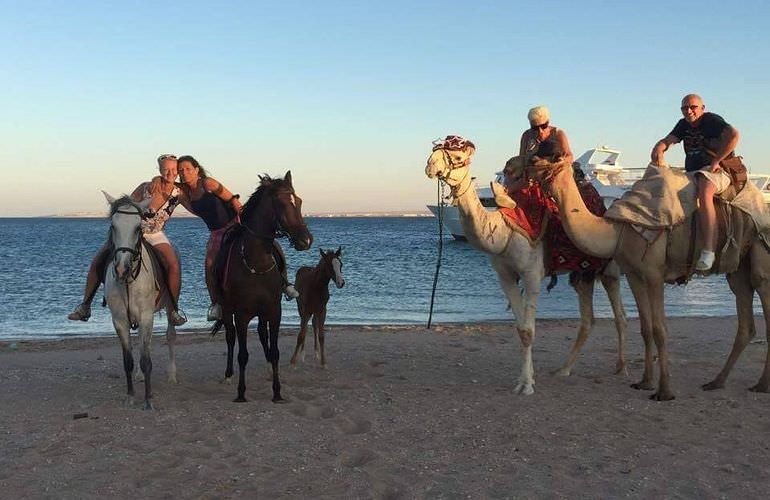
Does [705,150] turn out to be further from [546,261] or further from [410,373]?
[410,373]

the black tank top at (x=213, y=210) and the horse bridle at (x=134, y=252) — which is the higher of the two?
the black tank top at (x=213, y=210)

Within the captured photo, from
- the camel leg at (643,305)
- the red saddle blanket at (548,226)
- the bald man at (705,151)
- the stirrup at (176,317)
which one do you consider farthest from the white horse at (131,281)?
the bald man at (705,151)

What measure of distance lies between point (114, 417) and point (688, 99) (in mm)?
7009

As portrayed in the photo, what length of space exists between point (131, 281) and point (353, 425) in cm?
281

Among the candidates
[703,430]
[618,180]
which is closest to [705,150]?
[703,430]

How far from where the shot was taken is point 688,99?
7.95m

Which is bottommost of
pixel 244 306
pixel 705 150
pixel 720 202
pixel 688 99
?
pixel 244 306

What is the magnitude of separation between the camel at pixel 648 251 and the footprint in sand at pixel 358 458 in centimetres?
340

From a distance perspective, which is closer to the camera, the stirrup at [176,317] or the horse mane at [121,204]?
the horse mane at [121,204]

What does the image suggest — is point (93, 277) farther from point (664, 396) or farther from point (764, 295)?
point (764, 295)

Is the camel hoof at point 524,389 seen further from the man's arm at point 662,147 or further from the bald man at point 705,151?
the man's arm at point 662,147

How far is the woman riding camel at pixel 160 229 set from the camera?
809cm

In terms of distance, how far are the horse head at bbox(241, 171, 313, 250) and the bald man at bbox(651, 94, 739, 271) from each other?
4.11m

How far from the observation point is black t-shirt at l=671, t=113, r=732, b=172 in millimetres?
7840
